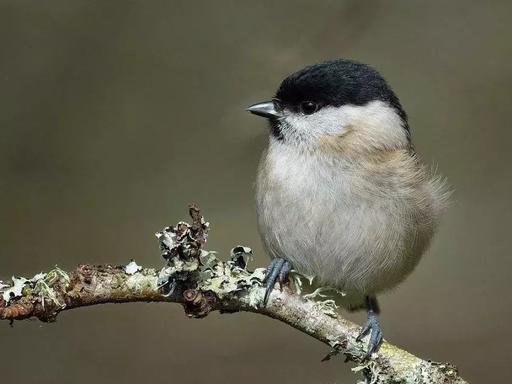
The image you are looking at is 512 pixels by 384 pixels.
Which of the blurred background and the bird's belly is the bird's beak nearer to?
the bird's belly

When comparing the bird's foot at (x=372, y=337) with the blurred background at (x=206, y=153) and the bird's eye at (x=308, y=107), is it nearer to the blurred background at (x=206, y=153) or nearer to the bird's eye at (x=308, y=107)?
the bird's eye at (x=308, y=107)

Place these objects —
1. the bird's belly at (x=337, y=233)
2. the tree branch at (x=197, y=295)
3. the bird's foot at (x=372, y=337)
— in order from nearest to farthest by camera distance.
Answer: the tree branch at (x=197, y=295) → the bird's foot at (x=372, y=337) → the bird's belly at (x=337, y=233)

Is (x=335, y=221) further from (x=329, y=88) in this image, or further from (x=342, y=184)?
(x=329, y=88)

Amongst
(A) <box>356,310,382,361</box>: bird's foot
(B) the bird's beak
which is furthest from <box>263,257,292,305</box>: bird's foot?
(B) the bird's beak

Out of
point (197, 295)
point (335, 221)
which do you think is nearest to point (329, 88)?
point (335, 221)

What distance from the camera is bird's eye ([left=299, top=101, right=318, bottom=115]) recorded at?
334 centimetres

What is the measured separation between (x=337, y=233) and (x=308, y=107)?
2.02 feet

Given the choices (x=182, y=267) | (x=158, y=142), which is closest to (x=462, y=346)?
(x=158, y=142)

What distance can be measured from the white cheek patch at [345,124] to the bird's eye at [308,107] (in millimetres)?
25

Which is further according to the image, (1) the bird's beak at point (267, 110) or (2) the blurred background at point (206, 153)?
(2) the blurred background at point (206, 153)

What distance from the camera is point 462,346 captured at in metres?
4.89

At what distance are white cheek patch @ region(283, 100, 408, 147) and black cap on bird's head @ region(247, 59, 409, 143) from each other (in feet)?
0.09

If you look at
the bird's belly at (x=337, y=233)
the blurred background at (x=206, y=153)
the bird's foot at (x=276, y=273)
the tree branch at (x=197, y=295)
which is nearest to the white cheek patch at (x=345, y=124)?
the bird's belly at (x=337, y=233)

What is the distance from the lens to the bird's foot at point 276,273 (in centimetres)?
254
